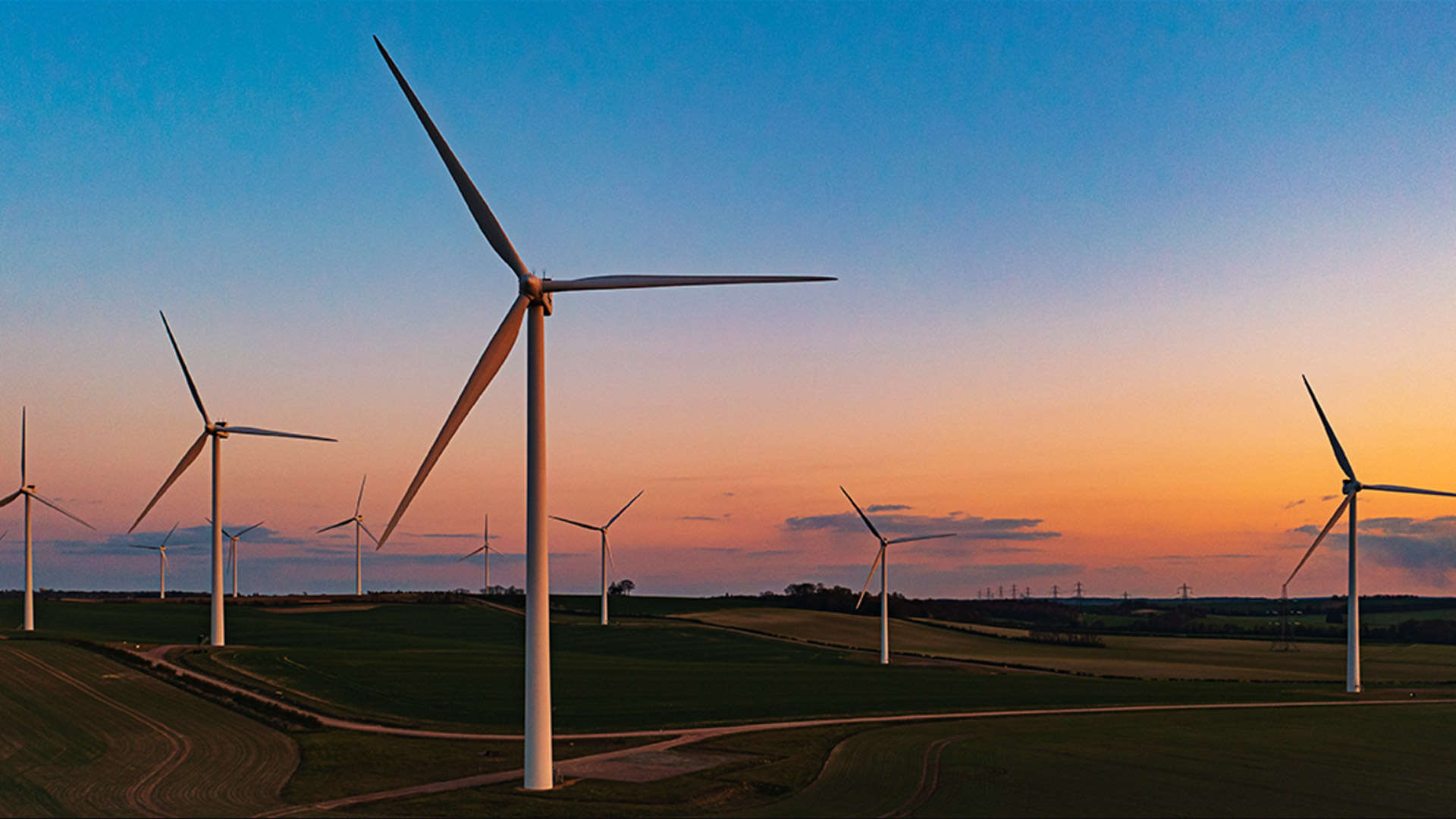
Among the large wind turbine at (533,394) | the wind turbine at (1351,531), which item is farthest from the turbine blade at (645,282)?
the wind turbine at (1351,531)

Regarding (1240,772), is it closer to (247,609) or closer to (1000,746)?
(1000,746)

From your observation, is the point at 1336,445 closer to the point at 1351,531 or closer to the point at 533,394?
the point at 1351,531

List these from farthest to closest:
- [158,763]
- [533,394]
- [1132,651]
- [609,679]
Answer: [1132,651] < [609,679] < [158,763] < [533,394]

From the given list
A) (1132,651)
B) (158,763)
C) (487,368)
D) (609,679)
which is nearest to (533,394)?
(487,368)

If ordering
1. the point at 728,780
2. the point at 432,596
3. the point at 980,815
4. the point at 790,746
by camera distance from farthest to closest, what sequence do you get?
the point at 432,596
the point at 790,746
the point at 728,780
the point at 980,815

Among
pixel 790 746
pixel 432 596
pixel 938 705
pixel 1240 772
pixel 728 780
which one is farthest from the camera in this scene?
pixel 432 596

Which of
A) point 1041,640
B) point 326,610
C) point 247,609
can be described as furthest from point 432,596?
point 1041,640

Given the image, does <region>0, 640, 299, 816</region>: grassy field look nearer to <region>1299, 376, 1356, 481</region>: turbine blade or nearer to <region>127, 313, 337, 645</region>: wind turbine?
<region>127, 313, 337, 645</region>: wind turbine
